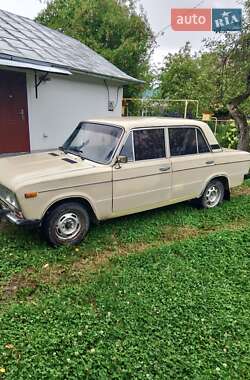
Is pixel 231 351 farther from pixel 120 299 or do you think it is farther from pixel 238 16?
pixel 238 16

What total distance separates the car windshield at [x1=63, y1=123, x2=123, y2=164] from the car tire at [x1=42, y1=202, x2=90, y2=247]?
78 cm

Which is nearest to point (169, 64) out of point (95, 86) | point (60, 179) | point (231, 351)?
point (95, 86)

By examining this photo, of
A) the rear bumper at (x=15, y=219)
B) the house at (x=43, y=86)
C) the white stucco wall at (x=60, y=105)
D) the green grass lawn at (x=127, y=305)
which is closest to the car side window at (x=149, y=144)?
the green grass lawn at (x=127, y=305)

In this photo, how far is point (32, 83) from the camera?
28.0 feet

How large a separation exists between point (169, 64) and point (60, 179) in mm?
19891

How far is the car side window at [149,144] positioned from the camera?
179 inches

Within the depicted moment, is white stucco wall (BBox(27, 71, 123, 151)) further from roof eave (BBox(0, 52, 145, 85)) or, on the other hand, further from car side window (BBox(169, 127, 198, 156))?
car side window (BBox(169, 127, 198, 156))

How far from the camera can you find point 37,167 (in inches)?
158

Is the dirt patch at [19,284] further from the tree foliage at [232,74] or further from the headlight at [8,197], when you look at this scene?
the tree foliage at [232,74]

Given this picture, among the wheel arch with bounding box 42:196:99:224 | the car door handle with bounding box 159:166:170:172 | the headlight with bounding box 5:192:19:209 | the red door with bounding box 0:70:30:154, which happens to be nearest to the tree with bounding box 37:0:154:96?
the red door with bounding box 0:70:30:154

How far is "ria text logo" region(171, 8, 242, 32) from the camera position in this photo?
7.95 meters

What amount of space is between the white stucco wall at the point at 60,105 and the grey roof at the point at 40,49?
0.50 metres

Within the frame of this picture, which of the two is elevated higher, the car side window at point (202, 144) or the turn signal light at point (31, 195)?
the car side window at point (202, 144)

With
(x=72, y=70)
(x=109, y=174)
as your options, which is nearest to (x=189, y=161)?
(x=109, y=174)
